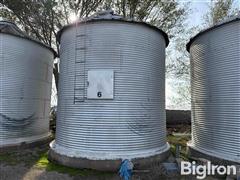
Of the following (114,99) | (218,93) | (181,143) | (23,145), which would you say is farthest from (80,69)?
(181,143)

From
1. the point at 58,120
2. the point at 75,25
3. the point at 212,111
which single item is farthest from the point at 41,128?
the point at 212,111

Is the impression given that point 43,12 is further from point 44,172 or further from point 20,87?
point 44,172

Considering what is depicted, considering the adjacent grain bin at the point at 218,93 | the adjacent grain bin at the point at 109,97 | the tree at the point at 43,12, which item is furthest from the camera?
the tree at the point at 43,12

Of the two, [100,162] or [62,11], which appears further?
[62,11]

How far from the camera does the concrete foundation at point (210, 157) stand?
9.29 meters

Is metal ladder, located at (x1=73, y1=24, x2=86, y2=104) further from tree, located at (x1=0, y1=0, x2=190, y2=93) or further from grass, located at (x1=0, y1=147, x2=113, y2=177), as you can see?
tree, located at (x1=0, y1=0, x2=190, y2=93)

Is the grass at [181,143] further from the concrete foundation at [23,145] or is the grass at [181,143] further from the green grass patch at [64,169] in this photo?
the concrete foundation at [23,145]

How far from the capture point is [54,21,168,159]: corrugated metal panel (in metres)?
9.75

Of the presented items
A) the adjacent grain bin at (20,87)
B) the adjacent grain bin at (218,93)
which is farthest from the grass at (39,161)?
the adjacent grain bin at (218,93)

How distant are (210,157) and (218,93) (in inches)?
99.3

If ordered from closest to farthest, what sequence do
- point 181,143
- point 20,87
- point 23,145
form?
point 23,145 → point 20,87 → point 181,143

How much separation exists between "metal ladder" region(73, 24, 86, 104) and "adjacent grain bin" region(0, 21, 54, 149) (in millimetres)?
4028

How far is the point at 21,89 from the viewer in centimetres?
1295

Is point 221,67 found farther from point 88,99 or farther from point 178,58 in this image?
point 178,58
